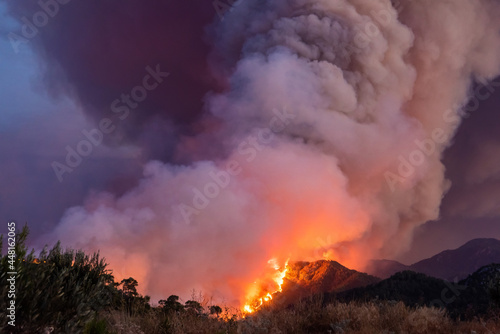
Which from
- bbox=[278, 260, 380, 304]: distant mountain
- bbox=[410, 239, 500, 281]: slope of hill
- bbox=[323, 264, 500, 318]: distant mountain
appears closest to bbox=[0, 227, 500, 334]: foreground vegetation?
bbox=[323, 264, 500, 318]: distant mountain

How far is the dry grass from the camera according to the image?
9.30 m

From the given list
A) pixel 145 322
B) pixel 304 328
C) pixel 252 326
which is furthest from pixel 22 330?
pixel 304 328

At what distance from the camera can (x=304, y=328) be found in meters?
10.5

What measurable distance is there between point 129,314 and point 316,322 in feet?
18.7

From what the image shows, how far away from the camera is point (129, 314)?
10523 mm

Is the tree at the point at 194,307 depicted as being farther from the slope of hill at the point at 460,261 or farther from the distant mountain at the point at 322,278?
the slope of hill at the point at 460,261

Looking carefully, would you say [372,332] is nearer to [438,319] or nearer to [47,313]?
[438,319]

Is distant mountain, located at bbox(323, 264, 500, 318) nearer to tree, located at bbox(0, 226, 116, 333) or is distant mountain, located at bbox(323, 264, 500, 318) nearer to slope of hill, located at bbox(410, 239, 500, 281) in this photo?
tree, located at bbox(0, 226, 116, 333)

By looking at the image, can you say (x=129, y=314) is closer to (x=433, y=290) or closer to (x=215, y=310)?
(x=215, y=310)

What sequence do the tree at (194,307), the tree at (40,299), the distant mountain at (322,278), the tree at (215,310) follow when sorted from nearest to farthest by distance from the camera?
1. the tree at (40,299)
2. the tree at (215,310)
3. the tree at (194,307)
4. the distant mountain at (322,278)

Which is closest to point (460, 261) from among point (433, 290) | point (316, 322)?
point (433, 290)

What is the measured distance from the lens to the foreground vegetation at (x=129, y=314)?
5.66m

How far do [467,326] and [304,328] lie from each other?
16.8 feet

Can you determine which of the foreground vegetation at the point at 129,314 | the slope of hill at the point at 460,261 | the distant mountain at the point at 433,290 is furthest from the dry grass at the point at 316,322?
the slope of hill at the point at 460,261
